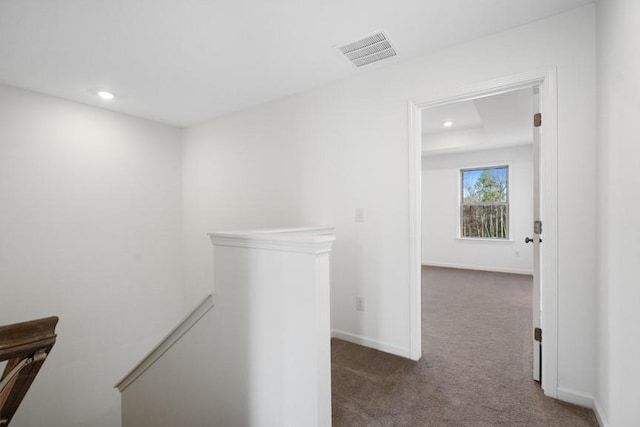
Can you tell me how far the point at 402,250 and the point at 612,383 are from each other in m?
1.34

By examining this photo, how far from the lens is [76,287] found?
335cm

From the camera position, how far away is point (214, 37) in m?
2.13

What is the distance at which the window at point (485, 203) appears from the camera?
19.0 ft

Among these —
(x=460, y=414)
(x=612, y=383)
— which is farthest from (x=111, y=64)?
(x=612, y=383)

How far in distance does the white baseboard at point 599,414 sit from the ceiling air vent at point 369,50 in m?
2.64

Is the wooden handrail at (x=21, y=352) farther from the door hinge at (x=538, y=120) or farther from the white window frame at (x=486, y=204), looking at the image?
the white window frame at (x=486, y=204)

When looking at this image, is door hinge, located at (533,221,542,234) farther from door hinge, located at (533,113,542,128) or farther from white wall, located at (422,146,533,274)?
white wall, located at (422,146,533,274)

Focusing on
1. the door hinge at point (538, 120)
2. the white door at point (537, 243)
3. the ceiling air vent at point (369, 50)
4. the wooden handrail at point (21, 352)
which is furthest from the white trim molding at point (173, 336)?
the door hinge at point (538, 120)

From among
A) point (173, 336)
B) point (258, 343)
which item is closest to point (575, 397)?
point (258, 343)

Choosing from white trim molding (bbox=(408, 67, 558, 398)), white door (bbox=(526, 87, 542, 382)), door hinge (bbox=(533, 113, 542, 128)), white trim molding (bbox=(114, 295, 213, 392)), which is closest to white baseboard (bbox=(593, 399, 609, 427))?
white trim molding (bbox=(408, 67, 558, 398))

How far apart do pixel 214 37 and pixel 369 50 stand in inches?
46.3

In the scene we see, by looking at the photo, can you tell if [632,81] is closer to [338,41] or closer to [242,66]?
[338,41]

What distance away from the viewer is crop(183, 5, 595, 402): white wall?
1756 millimetres

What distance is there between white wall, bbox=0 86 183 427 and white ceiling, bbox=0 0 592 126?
54cm
